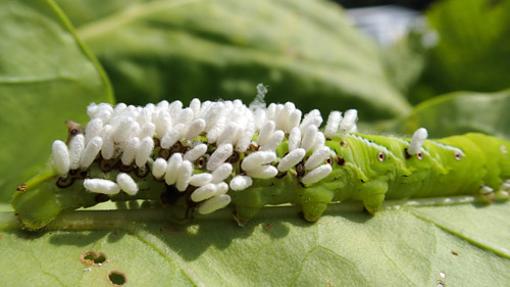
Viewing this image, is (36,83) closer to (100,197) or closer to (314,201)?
(100,197)

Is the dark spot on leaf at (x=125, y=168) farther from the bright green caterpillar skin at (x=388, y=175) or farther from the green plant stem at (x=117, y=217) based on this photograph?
the bright green caterpillar skin at (x=388, y=175)

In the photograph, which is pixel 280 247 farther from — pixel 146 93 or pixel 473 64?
pixel 473 64

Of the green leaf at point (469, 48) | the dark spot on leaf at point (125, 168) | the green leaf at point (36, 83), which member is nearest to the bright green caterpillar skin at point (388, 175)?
the dark spot on leaf at point (125, 168)

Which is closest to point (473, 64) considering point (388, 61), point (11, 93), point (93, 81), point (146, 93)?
point (388, 61)

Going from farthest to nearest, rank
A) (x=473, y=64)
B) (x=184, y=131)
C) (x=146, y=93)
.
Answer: (x=473, y=64), (x=146, y=93), (x=184, y=131)

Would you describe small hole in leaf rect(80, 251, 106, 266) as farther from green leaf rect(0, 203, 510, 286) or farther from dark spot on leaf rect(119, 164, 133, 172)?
dark spot on leaf rect(119, 164, 133, 172)

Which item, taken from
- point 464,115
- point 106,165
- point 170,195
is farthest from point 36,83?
point 464,115

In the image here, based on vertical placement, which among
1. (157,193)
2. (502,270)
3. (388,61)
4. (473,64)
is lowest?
(388,61)
